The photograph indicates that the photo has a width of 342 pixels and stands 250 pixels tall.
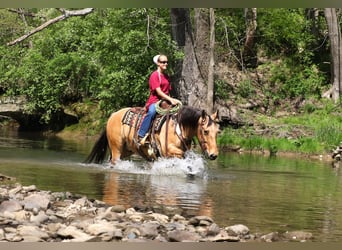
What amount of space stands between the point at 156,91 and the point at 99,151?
2295 mm

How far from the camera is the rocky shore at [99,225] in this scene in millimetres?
4949

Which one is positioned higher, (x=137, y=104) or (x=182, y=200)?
(x=137, y=104)

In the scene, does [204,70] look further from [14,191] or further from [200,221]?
[200,221]

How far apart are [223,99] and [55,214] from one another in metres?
17.9

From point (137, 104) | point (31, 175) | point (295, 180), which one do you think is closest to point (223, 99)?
point (137, 104)

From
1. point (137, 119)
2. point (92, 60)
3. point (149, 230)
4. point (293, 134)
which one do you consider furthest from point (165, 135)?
point (92, 60)

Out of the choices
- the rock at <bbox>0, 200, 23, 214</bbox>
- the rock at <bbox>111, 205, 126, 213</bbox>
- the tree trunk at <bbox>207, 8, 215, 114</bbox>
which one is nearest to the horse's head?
the rock at <bbox>111, 205, 126, 213</bbox>

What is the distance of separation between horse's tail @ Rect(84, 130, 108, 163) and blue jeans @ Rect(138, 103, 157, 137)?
4.89 ft

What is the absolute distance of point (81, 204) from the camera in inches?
258

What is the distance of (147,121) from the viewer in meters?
11.1

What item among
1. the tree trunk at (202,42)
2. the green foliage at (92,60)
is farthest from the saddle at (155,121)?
the tree trunk at (202,42)

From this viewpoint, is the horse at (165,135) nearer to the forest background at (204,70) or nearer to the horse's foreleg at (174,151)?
the horse's foreleg at (174,151)

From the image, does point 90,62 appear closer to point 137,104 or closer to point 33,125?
point 137,104

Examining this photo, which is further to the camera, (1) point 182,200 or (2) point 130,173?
(2) point 130,173
